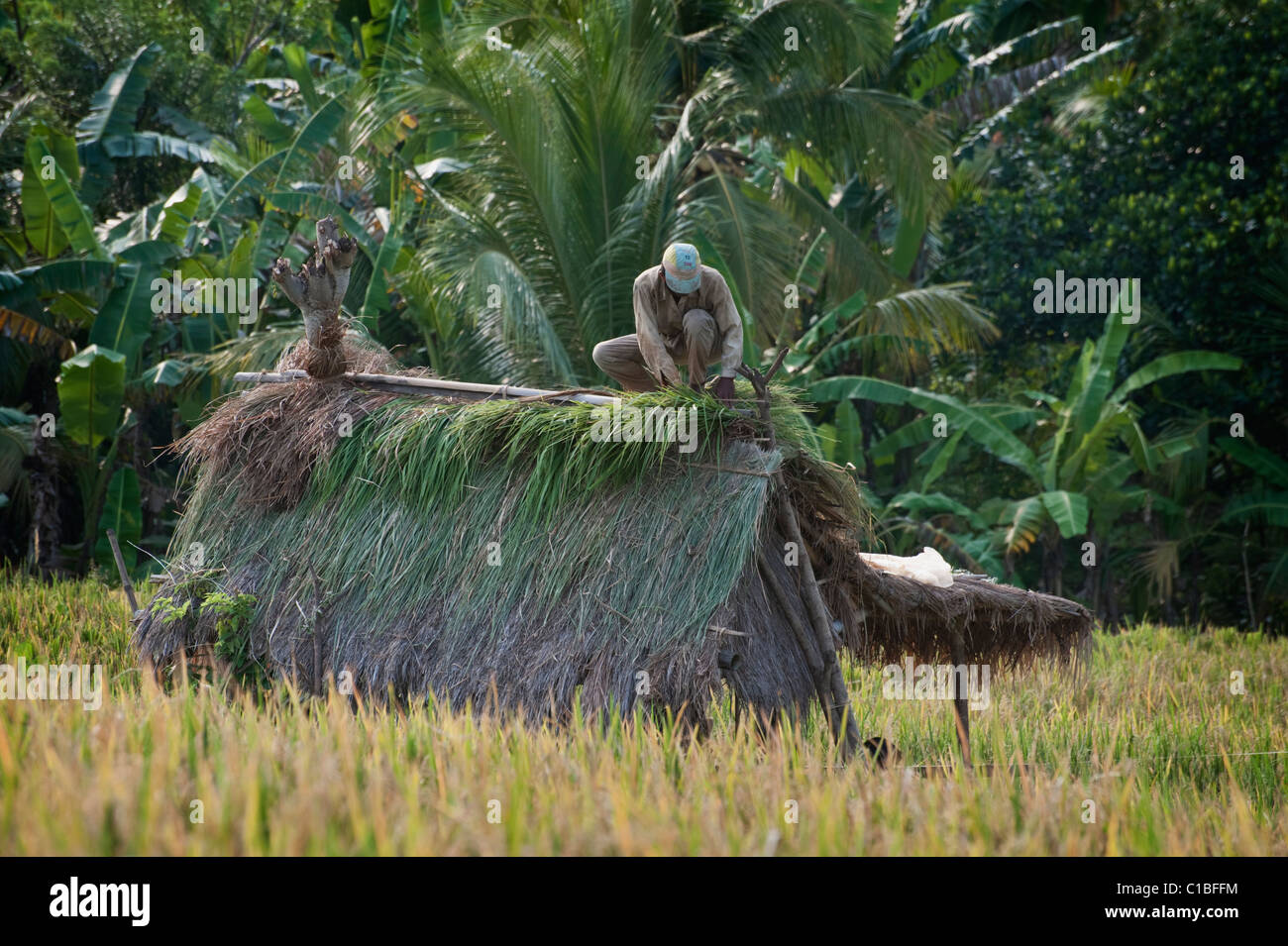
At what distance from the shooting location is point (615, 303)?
1030 centimetres

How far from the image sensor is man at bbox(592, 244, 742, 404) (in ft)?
18.8

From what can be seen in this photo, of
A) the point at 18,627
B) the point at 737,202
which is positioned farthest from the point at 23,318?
the point at 737,202

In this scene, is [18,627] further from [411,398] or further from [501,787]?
[501,787]

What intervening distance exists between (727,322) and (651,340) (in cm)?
39

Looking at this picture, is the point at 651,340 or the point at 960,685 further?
the point at 960,685

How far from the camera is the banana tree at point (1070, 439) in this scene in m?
12.7

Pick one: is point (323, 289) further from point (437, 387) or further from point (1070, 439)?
point (1070, 439)

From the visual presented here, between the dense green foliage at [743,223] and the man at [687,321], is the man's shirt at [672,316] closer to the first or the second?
the man at [687,321]

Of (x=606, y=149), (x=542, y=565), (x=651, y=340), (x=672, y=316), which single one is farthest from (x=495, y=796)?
(x=606, y=149)

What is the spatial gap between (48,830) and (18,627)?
23.1 ft

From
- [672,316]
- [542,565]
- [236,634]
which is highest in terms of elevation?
[672,316]

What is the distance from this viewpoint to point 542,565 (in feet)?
18.5

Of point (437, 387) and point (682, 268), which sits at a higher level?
point (682, 268)

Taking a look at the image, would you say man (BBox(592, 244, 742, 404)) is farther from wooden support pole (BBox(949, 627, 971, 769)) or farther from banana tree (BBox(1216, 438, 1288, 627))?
banana tree (BBox(1216, 438, 1288, 627))
